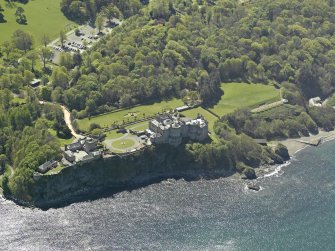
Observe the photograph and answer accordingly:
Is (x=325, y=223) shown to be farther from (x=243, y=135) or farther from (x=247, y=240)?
(x=243, y=135)

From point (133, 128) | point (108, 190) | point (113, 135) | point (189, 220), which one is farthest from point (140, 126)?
point (189, 220)

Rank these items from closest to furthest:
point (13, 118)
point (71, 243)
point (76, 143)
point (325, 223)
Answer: point (71, 243) → point (325, 223) → point (76, 143) → point (13, 118)

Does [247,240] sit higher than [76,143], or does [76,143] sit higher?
[76,143]

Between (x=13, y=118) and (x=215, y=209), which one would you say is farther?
(x=13, y=118)

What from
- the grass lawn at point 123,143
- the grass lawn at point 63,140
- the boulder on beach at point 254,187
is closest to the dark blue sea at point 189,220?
the boulder on beach at point 254,187

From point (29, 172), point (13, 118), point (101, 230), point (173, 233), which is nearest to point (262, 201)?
point (173, 233)

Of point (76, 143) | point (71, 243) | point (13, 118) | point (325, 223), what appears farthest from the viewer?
point (13, 118)
